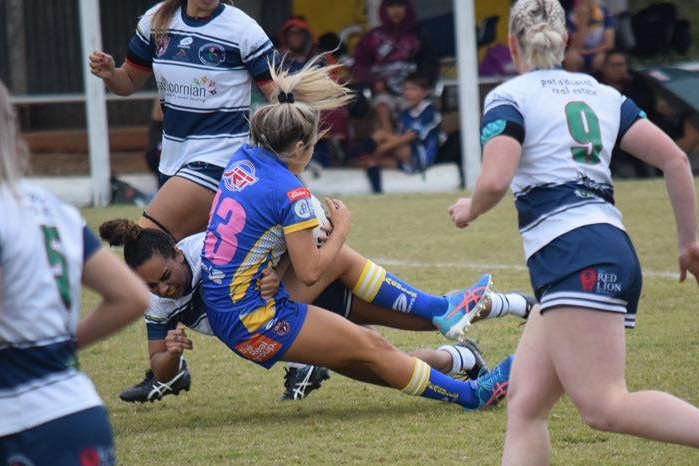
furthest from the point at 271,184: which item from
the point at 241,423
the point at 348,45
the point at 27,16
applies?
the point at 27,16

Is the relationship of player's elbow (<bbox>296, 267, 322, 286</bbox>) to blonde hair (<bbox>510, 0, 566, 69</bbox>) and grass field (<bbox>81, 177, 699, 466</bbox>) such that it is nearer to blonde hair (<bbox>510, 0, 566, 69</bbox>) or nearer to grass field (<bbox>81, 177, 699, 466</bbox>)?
grass field (<bbox>81, 177, 699, 466</bbox>)

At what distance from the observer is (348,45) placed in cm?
1697

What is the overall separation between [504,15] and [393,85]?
3151mm

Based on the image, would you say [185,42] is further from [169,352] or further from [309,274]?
[309,274]

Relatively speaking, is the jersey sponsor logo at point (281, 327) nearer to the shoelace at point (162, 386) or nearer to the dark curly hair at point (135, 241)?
the dark curly hair at point (135, 241)

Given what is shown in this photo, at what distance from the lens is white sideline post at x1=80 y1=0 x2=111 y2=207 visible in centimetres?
1409

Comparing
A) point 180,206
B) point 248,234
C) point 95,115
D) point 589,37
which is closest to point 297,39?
point 95,115

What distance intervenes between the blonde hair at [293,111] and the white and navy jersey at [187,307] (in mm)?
548

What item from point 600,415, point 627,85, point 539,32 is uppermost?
point 539,32

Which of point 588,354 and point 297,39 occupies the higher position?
point 588,354

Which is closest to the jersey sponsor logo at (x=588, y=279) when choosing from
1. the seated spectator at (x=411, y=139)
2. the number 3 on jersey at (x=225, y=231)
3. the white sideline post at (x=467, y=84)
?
the number 3 on jersey at (x=225, y=231)

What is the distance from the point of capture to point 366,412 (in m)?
5.86

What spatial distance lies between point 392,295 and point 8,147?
311 centimetres

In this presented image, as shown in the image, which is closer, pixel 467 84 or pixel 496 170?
pixel 496 170
